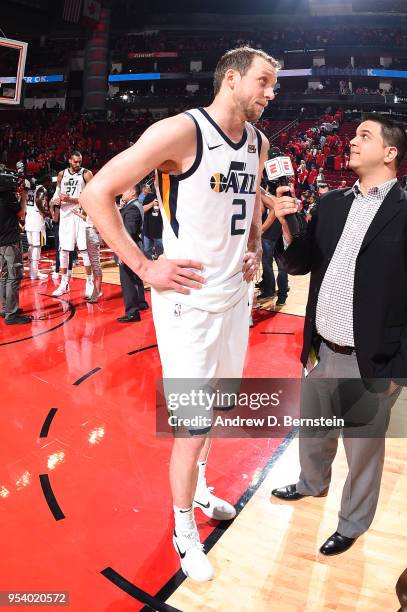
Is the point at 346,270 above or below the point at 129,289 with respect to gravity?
above

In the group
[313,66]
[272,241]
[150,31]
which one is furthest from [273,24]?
[272,241]

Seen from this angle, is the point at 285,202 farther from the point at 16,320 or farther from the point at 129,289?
the point at 16,320

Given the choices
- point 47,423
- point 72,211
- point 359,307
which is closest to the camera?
point 359,307

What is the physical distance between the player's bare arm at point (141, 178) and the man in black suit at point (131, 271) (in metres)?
4.05

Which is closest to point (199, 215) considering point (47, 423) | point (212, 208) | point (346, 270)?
point (212, 208)

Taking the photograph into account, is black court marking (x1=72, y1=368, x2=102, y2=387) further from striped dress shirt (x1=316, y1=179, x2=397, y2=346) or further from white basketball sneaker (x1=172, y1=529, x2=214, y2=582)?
striped dress shirt (x1=316, y1=179, x2=397, y2=346)

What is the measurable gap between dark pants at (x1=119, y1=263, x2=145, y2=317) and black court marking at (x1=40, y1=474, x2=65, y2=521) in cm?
327

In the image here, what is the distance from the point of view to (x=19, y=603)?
2.03m

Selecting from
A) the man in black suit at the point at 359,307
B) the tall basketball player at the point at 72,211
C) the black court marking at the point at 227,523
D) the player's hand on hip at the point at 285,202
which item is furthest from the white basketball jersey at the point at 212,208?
the tall basketball player at the point at 72,211

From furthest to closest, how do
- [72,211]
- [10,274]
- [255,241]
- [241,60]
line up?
[72,211]
[10,274]
[255,241]
[241,60]

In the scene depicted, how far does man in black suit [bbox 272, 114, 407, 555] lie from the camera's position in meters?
2.05

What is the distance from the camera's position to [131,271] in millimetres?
5941

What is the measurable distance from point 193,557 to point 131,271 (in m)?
4.21

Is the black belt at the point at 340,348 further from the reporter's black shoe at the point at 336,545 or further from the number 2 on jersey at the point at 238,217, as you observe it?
the reporter's black shoe at the point at 336,545
